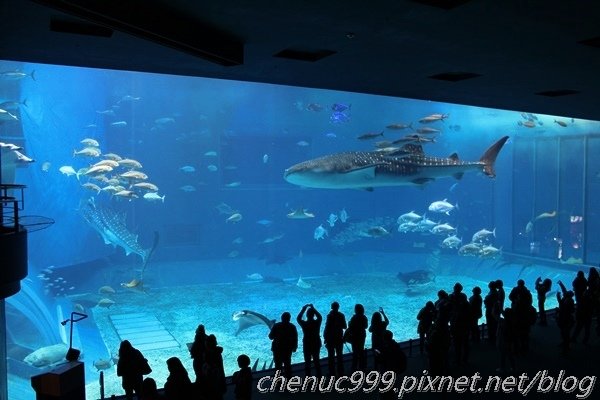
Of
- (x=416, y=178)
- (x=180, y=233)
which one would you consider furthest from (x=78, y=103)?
(x=416, y=178)

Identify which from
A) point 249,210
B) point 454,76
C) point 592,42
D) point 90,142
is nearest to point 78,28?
point 454,76

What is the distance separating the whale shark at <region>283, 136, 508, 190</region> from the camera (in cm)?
994

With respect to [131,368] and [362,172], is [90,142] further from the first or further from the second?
[131,368]

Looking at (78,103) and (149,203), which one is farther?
(78,103)

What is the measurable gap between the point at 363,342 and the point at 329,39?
344 centimetres

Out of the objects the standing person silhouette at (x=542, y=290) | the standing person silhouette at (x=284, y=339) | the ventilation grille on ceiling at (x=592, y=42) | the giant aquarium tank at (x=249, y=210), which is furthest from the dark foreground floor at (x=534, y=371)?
the ventilation grille on ceiling at (x=592, y=42)

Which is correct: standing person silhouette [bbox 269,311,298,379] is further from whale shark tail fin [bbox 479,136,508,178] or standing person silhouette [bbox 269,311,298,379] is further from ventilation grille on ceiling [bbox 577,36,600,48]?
whale shark tail fin [bbox 479,136,508,178]

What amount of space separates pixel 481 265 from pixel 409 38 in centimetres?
2527

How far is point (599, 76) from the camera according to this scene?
654 cm

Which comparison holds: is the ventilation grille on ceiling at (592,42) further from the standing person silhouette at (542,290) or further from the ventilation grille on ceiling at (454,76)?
the standing person silhouette at (542,290)

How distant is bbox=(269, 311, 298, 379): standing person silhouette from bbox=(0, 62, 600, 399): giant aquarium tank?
6.08ft

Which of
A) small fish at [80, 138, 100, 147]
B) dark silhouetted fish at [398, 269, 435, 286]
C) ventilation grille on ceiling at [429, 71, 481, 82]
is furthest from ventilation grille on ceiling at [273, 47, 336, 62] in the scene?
dark silhouetted fish at [398, 269, 435, 286]

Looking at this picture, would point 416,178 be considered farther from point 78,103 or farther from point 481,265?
point 78,103

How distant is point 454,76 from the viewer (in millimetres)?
6887
